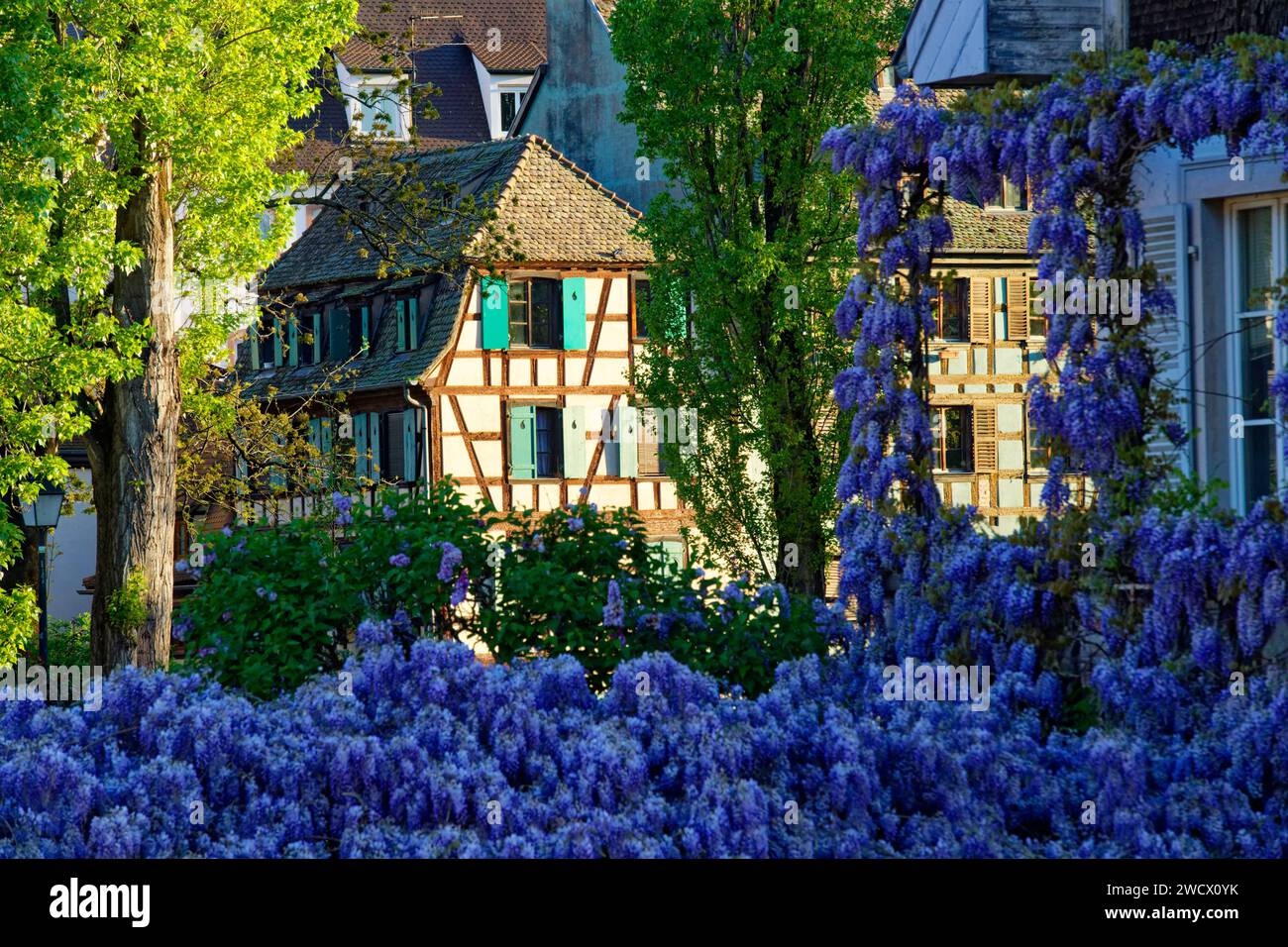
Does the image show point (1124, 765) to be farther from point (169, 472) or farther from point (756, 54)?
point (756, 54)

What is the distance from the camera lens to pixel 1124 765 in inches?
315

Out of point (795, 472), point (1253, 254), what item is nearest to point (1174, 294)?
point (1253, 254)

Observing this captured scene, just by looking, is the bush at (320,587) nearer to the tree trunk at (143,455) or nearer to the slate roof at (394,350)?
the tree trunk at (143,455)

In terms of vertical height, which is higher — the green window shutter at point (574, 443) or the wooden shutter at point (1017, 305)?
the wooden shutter at point (1017, 305)

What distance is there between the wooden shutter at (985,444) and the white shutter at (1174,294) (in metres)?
26.9

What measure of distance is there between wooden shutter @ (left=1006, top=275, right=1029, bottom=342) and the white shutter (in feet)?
90.0

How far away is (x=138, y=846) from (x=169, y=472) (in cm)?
1334

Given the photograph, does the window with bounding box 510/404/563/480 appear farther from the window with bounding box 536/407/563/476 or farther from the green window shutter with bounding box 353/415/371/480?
the green window shutter with bounding box 353/415/371/480

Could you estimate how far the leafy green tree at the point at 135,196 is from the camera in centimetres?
1792

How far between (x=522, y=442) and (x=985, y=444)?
29.7 feet

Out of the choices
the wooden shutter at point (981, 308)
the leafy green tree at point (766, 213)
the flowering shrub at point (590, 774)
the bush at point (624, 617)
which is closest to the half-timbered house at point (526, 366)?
the wooden shutter at point (981, 308)

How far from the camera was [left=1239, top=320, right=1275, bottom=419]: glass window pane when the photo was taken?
11242 millimetres
